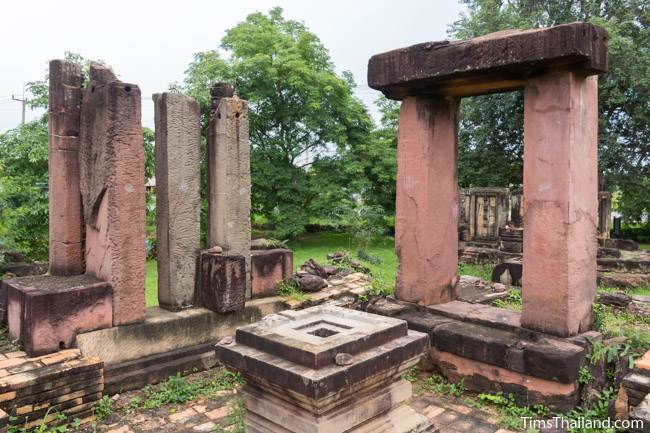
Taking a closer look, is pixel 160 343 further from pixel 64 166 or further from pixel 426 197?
pixel 426 197

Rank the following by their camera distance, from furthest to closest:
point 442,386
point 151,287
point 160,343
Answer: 1. point 151,287
2. point 160,343
3. point 442,386

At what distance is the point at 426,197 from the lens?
4.64m

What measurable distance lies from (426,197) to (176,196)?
242cm

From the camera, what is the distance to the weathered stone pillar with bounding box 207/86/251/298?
5.22 meters

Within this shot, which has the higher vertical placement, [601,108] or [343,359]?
[601,108]

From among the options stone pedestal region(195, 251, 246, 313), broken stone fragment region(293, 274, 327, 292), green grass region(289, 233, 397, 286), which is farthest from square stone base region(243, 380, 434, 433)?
green grass region(289, 233, 397, 286)

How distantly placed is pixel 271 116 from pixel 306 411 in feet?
46.5

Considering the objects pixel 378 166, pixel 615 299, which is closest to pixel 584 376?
pixel 615 299

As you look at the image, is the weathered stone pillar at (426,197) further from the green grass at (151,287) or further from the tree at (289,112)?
the tree at (289,112)

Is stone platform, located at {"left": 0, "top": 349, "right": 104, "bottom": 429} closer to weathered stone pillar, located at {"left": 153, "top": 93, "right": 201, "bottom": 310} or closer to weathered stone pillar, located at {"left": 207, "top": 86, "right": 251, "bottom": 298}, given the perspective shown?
weathered stone pillar, located at {"left": 153, "top": 93, "right": 201, "bottom": 310}

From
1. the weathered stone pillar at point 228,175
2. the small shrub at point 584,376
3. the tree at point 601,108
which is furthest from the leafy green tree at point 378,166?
the small shrub at point 584,376

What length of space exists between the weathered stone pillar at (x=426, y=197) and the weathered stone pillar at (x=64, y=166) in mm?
3057

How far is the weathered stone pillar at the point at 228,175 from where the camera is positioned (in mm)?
5223

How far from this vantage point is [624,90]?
15.2 m
